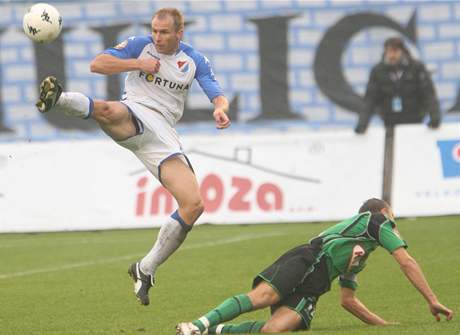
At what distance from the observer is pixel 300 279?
9.25 m

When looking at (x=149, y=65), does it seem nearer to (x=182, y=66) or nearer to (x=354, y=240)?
(x=182, y=66)

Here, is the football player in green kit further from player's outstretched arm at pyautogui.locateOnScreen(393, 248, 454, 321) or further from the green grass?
the green grass

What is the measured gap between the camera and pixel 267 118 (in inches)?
888

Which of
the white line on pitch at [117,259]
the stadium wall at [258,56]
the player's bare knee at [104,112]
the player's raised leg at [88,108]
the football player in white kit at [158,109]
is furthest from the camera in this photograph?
the stadium wall at [258,56]

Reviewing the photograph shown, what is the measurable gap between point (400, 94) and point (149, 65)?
30.5 ft

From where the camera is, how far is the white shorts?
10.1m

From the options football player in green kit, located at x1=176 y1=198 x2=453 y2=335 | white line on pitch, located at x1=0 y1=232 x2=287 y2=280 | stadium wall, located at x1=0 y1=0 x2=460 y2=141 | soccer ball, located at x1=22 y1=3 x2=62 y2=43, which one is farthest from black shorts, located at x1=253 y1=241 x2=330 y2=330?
stadium wall, located at x1=0 y1=0 x2=460 y2=141

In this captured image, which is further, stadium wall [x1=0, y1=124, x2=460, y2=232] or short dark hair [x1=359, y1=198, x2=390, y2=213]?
stadium wall [x1=0, y1=124, x2=460, y2=232]

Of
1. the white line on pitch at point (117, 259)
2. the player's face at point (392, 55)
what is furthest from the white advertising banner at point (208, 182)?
the player's face at point (392, 55)

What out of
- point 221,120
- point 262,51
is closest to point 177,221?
point 221,120

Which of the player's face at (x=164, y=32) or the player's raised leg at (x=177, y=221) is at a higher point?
the player's face at (x=164, y=32)

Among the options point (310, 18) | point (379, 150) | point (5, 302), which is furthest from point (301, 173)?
point (5, 302)

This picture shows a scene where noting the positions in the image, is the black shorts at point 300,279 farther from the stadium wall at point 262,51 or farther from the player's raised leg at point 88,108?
→ the stadium wall at point 262,51

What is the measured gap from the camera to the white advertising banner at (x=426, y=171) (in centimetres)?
1797
